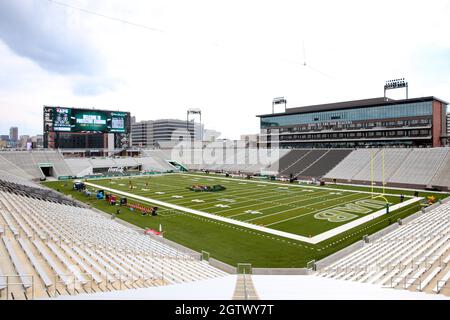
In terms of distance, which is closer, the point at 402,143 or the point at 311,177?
the point at 311,177

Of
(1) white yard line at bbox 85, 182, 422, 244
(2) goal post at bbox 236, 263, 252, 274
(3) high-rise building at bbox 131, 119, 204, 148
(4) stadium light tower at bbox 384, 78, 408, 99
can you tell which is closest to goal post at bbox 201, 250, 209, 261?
(2) goal post at bbox 236, 263, 252, 274

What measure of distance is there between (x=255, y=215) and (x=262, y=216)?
673mm

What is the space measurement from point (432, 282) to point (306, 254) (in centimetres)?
769

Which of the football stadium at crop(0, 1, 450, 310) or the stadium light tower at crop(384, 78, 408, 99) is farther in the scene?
the stadium light tower at crop(384, 78, 408, 99)

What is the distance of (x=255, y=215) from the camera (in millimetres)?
26625

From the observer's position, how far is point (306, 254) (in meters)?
17.2

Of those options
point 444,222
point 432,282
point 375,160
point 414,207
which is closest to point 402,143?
point 375,160

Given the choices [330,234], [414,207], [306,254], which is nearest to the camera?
[306,254]

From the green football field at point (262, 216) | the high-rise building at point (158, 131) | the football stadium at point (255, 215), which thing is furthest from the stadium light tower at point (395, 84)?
the high-rise building at point (158, 131)

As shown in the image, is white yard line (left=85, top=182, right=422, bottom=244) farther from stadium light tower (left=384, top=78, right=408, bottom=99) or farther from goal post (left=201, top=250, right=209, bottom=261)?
stadium light tower (left=384, top=78, right=408, bottom=99)

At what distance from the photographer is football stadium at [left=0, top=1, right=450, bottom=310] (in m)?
9.00

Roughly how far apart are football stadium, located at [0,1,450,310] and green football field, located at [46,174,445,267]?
0.46 ft
